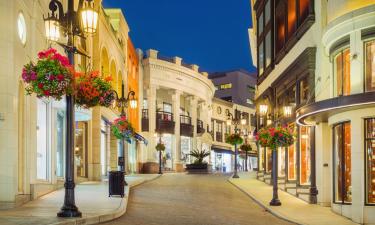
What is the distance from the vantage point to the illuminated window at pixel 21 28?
17173 mm

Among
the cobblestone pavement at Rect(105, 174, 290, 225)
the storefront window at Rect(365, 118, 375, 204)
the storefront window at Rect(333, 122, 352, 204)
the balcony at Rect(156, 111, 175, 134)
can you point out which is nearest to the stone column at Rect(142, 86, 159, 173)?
the balcony at Rect(156, 111, 175, 134)

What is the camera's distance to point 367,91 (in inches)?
637

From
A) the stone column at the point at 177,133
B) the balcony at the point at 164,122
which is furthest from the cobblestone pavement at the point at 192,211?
the stone column at the point at 177,133

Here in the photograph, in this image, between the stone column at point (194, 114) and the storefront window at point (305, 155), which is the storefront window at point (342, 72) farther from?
the stone column at point (194, 114)

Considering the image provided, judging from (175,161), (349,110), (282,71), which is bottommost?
(175,161)

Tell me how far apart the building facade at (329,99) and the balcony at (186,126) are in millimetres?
29936

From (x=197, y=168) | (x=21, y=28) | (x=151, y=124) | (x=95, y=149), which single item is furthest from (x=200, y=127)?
(x=21, y=28)

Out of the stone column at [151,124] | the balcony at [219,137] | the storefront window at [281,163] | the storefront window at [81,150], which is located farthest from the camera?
the balcony at [219,137]

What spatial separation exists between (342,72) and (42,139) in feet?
36.1

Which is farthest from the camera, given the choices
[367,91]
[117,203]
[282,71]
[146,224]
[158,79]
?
[158,79]

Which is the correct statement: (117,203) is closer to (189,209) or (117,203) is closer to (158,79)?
(189,209)

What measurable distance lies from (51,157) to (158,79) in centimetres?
3604

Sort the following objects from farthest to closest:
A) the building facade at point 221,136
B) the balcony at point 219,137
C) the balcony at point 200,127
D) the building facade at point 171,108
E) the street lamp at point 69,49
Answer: the balcony at point 219,137 → the building facade at point 221,136 → the balcony at point 200,127 → the building facade at point 171,108 → the street lamp at point 69,49

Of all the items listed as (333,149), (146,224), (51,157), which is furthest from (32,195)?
(333,149)
